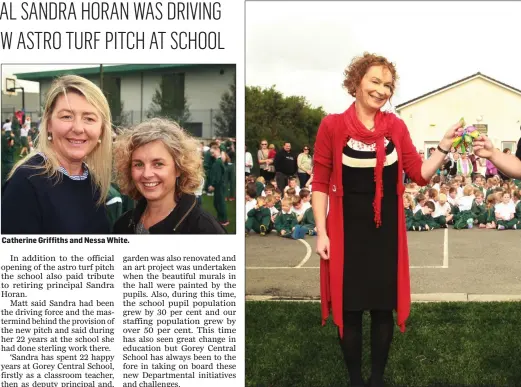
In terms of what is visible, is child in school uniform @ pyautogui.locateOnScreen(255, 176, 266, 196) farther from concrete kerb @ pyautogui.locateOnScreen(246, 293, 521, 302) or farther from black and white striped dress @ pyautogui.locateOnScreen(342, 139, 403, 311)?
black and white striped dress @ pyautogui.locateOnScreen(342, 139, 403, 311)

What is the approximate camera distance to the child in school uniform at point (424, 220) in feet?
17.0

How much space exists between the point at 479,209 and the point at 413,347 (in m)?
1.50

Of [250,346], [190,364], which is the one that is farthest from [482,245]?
[190,364]

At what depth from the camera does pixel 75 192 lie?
3473 millimetres

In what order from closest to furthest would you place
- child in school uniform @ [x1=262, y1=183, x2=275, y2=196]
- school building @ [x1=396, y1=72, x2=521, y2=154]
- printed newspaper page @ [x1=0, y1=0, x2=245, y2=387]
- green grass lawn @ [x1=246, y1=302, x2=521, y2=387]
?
printed newspaper page @ [x1=0, y1=0, x2=245, y2=387] → green grass lawn @ [x1=246, y1=302, x2=521, y2=387] → school building @ [x1=396, y1=72, x2=521, y2=154] → child in school uniform @ [x1=262, y1=183, x2=275, y2=196]

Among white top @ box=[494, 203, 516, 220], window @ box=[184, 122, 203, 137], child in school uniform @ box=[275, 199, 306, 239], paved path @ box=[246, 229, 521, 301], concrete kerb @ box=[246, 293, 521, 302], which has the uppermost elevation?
window @ box=[184, 122, 203, 137]

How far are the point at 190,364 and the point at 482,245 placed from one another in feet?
9.08

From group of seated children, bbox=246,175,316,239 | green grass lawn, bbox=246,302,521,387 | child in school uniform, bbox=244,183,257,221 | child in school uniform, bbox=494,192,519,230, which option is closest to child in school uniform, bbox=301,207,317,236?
group of seated children, bbox=246,175,316,239

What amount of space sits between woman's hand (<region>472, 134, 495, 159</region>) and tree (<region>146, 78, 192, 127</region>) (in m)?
1.45

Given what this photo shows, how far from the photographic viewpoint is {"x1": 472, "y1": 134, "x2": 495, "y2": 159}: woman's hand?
316cm

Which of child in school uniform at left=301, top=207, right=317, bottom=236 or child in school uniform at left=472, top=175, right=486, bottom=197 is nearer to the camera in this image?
child in school uniform at left=472, top=175, right=486, bottom=197

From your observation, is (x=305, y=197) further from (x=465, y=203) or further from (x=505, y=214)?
(x=505, y=214)

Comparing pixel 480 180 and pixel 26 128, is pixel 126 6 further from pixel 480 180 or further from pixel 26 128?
pixel 480 180

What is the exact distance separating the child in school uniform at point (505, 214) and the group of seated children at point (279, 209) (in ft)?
5.07
